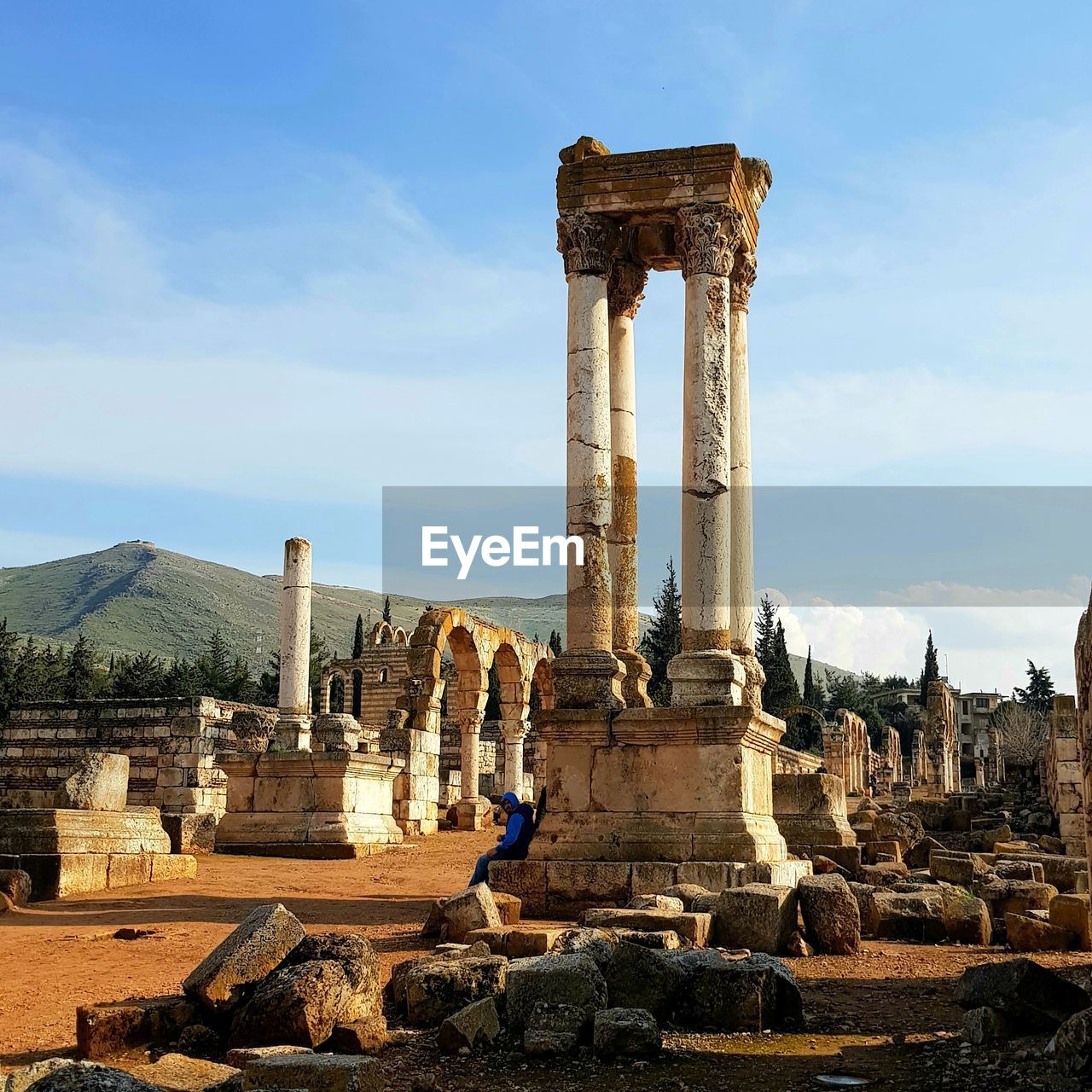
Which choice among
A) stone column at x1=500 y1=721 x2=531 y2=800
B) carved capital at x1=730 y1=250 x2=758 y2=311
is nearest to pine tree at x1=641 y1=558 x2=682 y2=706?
stone column at x1=500 y1=721 x2=531 y2=800

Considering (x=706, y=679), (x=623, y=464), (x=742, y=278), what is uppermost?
(x=742, y=278)

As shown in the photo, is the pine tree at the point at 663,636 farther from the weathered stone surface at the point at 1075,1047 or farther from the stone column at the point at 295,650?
the weathered stone surface at the point at 1075,1047

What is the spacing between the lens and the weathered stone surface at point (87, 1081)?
4.02m

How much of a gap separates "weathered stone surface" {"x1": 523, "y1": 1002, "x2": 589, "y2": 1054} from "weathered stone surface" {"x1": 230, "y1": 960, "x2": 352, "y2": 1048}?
3.04ft

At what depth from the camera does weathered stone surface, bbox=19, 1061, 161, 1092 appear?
13.2 feet

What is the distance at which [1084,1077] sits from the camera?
4.72 m

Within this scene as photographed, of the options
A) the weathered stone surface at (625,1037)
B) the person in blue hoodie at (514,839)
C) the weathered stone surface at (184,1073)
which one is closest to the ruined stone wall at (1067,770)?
the person in blue hoodie at (514,839)

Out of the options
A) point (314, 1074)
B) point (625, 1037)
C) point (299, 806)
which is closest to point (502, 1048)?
point (625, 1037)

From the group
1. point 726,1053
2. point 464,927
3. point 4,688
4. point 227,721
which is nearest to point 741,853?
point 464,927

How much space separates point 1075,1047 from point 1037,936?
5189 mm

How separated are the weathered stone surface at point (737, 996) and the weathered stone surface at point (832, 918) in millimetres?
2739

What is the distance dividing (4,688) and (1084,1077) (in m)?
44.4

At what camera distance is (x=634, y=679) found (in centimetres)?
1327

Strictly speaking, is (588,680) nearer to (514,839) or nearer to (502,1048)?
(514,839)
